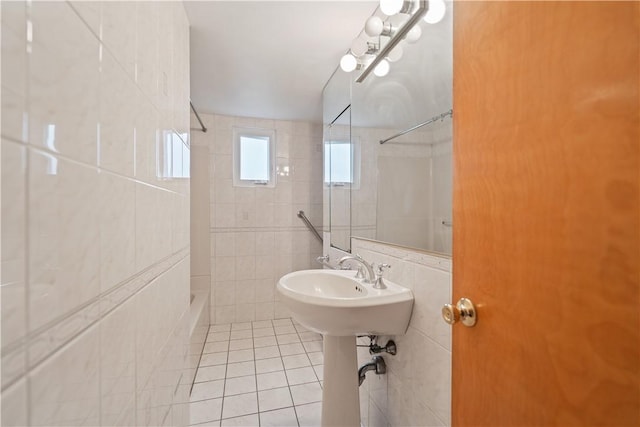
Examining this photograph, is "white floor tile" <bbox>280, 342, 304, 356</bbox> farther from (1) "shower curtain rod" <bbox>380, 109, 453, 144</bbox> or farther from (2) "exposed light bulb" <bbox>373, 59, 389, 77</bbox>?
(2) "exposed light bulb" <bbox>373, 59, 389, 77</bbox>

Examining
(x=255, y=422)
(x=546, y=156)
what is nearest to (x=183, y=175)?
(x=546, y=156)

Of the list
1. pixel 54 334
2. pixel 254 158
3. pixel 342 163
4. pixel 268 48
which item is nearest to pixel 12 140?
pixel 54 334

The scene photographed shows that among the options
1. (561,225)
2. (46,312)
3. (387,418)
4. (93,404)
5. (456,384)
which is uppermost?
(561,225)

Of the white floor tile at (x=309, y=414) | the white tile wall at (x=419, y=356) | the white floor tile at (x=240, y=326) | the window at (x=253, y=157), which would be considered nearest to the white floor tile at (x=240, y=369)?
the white floor tile at (x=309, y=414)

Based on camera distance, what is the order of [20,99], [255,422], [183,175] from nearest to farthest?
1. [20,99]
2. [183,175]
3. [255,422]

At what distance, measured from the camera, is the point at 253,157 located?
10.2 feet

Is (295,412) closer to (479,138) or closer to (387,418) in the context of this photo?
(387,418)

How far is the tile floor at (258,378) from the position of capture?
1.66m

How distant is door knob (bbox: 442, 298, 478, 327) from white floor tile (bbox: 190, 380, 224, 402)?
1768mm

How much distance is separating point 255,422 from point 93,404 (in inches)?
54.8

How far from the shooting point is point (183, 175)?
1278 millimetres

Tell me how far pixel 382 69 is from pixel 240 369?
2286 millimetres

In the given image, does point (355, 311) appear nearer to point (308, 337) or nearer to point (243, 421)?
point (243, 421)

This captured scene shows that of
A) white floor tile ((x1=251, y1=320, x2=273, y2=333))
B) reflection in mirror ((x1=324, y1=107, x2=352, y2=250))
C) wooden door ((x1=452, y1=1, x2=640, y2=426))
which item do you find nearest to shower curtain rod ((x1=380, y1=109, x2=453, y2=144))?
wooden door ((x1=452, y1=1, x2=640, y2=426))
